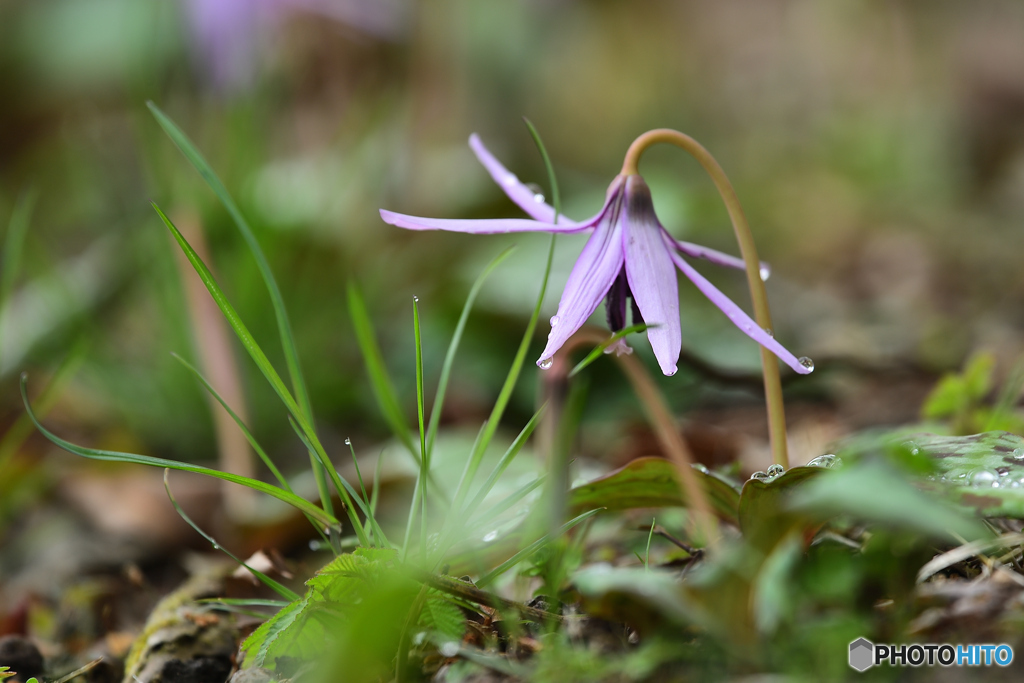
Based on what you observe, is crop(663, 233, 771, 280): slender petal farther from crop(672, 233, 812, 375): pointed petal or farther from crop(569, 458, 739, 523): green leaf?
crop(569, 458, 739, 523): green leaf

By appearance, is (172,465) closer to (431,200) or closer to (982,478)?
(982,478)

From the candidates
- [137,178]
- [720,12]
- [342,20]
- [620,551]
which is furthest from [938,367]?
[720,12]

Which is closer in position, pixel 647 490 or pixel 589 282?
pixel 589 282

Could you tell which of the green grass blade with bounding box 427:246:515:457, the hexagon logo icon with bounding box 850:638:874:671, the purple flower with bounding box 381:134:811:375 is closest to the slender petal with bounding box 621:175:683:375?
the purple flower with bounding box 381:134:811:375

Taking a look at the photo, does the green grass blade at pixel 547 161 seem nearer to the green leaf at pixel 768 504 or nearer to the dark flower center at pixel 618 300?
the dark flower center at pixel 618 300

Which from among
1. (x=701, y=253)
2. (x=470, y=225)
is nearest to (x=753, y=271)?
(x=701, y=253)
